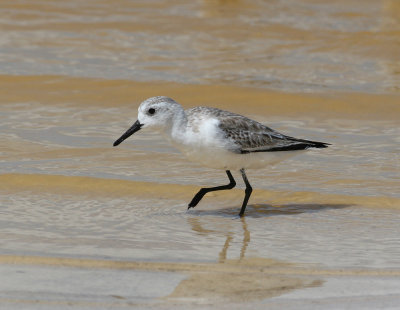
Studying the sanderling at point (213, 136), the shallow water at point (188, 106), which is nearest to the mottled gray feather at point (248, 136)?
the sanderling at point (213, 136)

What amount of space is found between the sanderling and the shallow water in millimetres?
533

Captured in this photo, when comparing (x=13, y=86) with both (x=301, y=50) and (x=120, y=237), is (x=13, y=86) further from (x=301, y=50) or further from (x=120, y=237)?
(x=120, y=237)

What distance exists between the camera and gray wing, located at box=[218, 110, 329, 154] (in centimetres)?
853

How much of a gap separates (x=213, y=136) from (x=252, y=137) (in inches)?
20.7

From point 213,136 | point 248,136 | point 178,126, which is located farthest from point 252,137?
point 178,126

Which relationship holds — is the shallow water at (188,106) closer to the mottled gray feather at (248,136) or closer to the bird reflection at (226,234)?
the bird reflection at (226,234)

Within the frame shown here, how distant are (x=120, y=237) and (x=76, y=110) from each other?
5.92 m

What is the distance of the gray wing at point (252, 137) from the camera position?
8.53m

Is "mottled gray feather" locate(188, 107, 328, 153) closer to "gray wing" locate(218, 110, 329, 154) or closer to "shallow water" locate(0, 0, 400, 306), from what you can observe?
"gray wing" locate(218, 110, 329, 154)

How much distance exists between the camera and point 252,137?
8711 millimetres

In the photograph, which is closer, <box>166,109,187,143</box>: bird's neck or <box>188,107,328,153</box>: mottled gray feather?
<box>166,109,187,143</box>: bird's neck

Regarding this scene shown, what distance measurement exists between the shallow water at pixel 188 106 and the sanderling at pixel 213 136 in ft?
1.75

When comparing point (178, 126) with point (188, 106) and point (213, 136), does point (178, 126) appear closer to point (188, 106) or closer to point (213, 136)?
point (213, 136)

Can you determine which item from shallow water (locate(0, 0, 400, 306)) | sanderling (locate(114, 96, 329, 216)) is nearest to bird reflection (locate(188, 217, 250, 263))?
shallow water (locate(0, 0, 400, 306))
